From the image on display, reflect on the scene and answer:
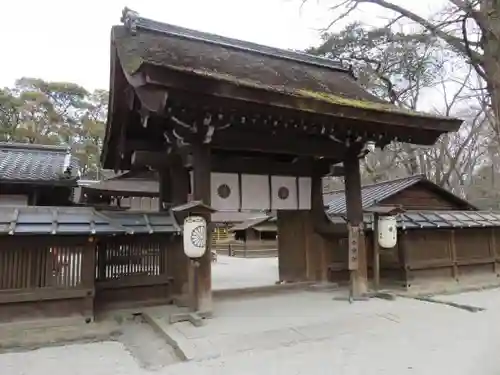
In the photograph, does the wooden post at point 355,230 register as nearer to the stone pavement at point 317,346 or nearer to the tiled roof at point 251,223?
the stone pavement at point 317,346

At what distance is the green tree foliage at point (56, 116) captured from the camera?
28.0 metres

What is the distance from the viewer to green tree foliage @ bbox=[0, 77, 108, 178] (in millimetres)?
28047

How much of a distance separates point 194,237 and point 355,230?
3202 mm

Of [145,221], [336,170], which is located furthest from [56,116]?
[336,170]

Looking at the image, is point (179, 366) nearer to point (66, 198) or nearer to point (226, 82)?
point (226, 82)

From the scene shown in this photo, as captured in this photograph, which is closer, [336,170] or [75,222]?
[75,222]

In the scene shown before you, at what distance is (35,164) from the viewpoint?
10625 mm

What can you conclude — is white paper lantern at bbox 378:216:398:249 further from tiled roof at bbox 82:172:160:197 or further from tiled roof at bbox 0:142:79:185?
tiled roof at bbox 82:172:160:197

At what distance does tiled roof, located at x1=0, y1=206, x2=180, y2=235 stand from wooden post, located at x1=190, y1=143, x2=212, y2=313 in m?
1.04

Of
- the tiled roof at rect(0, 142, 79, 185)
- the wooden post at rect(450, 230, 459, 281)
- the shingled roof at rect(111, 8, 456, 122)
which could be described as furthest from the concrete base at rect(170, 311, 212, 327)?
the wooden post at rect(450, 230, 459, 281)

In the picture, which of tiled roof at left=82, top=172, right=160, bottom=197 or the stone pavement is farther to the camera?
tiled roof at left=82, top=172, right=160, bottom=197

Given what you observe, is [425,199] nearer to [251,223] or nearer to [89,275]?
[89,275]

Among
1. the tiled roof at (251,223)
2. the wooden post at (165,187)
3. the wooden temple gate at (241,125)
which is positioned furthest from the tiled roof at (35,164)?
the tiled roof at (251,223)

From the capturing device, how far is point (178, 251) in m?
7.28
